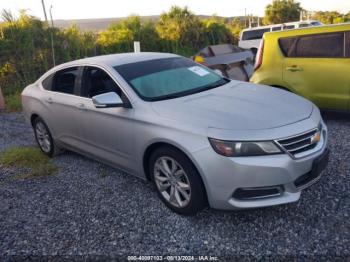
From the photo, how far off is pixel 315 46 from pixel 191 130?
3708 millimetres

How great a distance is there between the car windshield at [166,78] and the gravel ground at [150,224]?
44.3 inches

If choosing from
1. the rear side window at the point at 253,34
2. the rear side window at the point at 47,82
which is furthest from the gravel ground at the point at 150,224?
the rear side window at the point at 253,34

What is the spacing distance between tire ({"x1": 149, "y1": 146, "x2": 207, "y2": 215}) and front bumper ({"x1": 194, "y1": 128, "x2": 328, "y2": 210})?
117 millimetres

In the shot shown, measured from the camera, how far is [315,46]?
5.70m

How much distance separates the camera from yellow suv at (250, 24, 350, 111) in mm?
5410

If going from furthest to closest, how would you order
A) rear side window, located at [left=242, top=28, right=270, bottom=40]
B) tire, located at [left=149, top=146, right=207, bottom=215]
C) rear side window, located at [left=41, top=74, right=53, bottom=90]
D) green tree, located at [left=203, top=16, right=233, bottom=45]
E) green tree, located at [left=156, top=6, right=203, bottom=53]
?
rear side window, located at [left=242, top=28, right=270, bottom=40]
green tree, located at [left=203, top=16, right=233, bottom=45]
green tree, located at [left=156, top=6, right=203, bottom=53]
rear side window, located at [left=41, top=74, right=53, bottom=90]
tire, located at [left=149, top=146, right=207, bottom=215]

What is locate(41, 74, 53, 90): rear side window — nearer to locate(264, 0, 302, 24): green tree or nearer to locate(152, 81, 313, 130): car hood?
locate(152, 81, 313, 130): car hood

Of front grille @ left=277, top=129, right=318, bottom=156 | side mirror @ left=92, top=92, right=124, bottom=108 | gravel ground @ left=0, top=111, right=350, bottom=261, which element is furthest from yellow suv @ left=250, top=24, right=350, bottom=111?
side mirror @ left=92, top=92, right=124, bottom=108

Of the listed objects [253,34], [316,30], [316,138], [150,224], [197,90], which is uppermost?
[253,34]

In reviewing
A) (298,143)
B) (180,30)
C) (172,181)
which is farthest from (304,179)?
(180,30)

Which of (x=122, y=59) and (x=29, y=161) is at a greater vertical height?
(x=122, y=59)

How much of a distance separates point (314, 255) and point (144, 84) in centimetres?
228

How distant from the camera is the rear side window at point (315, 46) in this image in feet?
18.0

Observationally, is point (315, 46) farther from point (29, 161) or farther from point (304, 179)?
point (29, 161)
